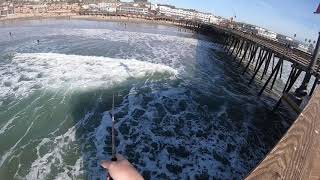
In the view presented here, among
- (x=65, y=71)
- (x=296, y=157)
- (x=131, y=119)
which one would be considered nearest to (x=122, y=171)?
(x=296, y=157)

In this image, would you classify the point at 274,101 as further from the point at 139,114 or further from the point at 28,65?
the point at 28,65

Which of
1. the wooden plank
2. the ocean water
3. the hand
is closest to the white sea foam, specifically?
the ocean water

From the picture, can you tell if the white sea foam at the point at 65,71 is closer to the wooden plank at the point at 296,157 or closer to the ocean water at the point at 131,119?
the ocean water at the point at 131,119

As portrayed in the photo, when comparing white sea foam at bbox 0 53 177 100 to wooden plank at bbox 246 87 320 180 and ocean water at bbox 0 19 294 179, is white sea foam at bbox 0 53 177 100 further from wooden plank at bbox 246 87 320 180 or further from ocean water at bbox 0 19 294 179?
wooden plank at bbox 246 87 320 180

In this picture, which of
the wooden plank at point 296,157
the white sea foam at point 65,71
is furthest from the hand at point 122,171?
the white sea foam at point 65,71

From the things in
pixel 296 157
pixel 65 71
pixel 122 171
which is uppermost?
pixel 296 157

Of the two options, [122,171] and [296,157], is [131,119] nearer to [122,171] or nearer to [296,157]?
[122,171]
